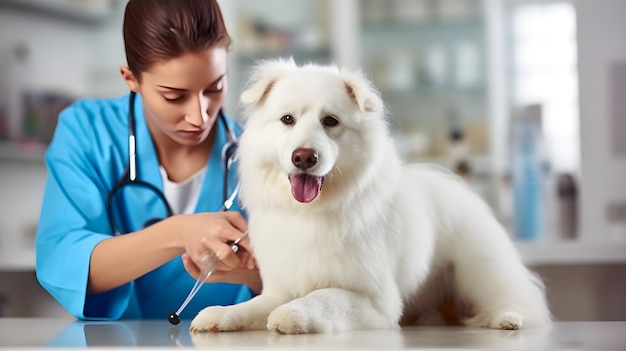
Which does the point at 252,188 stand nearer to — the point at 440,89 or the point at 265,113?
the point at 265,113

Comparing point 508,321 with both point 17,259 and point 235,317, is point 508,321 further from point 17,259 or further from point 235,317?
point 17,259

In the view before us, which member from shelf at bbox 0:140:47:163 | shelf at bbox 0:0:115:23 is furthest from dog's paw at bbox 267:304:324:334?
shelf at bbox 0:0:115:23

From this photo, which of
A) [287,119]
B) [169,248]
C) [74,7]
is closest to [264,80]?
[287,119]

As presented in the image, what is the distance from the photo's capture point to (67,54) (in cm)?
349

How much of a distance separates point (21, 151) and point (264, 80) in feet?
7.57

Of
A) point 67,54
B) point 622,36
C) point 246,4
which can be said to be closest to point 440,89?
point 246,4

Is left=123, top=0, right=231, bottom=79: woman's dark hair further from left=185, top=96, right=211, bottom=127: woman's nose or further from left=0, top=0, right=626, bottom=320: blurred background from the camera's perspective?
left=0, top=0, right=626, bottom=320: blurred background

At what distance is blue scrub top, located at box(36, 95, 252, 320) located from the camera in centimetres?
130

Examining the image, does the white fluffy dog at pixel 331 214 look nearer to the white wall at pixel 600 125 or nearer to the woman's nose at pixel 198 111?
the woman's nose at pixel 198 111

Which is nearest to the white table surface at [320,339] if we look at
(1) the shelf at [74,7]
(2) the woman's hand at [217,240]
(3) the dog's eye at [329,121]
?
(2) the woman's hand at [217,240]

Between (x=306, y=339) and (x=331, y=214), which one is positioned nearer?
(x=306, y=339)

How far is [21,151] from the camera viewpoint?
3121 millimetres

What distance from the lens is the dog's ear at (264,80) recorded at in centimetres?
111

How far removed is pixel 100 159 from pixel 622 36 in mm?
1850
